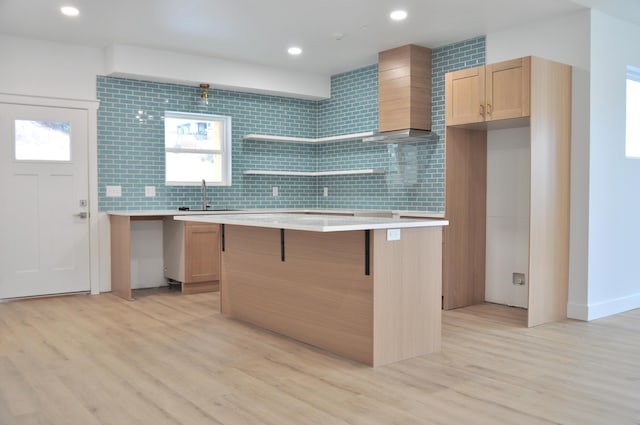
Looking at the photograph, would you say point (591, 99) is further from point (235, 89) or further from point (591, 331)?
point (235, 89)

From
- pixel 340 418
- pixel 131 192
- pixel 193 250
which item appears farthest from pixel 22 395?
pixel 131 192

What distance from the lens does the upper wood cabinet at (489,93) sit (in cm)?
469

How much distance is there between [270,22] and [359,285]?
2985 mm

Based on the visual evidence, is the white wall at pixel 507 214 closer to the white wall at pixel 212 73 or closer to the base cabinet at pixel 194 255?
the white wall at pixel 212 73

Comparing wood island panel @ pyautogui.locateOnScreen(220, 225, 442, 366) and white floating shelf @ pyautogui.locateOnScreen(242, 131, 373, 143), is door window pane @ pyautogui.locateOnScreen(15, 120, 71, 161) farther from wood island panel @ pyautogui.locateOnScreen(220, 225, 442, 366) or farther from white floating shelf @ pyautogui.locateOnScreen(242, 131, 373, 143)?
wood island panel @ pyautogui.locateOnScreen(220, 225, 442, 366)

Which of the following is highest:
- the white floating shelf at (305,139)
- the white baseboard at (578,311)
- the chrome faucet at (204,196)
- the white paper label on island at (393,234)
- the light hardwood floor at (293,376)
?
the white floating shelf at (305,139)

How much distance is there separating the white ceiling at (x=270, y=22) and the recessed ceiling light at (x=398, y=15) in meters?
0.05

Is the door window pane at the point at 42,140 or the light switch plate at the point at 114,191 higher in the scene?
the door window pane at the point at 42,140

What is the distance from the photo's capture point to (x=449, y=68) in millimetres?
6121

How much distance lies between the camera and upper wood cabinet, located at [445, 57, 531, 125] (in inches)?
185

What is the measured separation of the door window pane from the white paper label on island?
4.17 metres

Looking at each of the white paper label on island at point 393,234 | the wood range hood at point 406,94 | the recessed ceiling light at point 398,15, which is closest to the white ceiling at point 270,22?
the recessed ceiling light at point 398,15

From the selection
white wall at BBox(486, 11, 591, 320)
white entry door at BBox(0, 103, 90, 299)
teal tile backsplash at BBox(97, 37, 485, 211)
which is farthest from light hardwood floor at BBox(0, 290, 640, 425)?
teal tile backsplash at BBox(97, 37, 485, 211)

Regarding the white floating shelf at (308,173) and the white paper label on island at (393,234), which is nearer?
the white paper label on island at (393,234)
